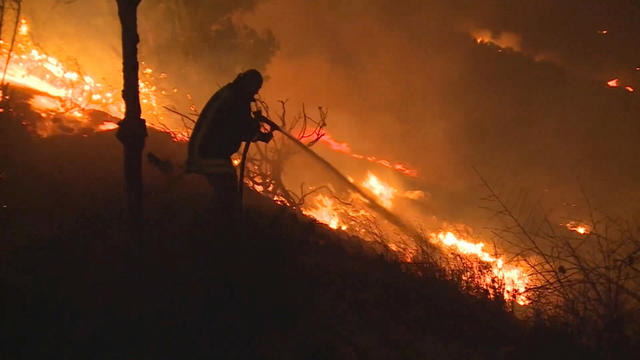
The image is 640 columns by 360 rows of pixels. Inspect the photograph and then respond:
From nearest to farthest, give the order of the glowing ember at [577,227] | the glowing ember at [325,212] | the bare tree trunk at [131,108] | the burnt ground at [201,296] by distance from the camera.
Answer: the burnt ground at [201,296] → the bare tree trunk at [131,108] → the glowing ember at [325,212] → the glowing ember at [577,227]

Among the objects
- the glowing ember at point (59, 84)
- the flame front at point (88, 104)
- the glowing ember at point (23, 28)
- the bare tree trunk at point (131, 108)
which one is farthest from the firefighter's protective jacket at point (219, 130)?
the glowing ember at point (23, 28)

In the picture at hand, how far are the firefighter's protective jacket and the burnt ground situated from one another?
24.3 inches

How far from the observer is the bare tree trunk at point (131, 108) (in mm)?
3229

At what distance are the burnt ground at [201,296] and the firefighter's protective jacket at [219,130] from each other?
62cm

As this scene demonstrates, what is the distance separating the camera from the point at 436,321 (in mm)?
4492

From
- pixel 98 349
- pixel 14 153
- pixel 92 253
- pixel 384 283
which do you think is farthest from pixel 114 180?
pixel 384 283

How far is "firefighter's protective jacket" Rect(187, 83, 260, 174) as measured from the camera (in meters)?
4.35

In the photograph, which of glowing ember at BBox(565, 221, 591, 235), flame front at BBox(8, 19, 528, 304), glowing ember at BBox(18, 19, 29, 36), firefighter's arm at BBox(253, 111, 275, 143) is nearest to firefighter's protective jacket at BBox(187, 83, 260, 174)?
firefighter's arm at BBox(253, 111, 275, 143)

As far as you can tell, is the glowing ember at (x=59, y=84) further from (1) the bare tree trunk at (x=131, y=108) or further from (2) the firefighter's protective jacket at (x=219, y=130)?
(1) the bare tree trunk at (x=131, y=108)

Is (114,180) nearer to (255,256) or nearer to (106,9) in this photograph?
(255,256)

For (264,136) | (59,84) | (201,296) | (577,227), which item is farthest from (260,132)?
(577,227)

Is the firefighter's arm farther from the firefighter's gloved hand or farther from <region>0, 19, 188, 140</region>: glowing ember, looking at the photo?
<region>0, 19, 188, 140</region>: glowing ember

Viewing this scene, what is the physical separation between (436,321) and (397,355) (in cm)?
99

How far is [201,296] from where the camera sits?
363 centimetres
